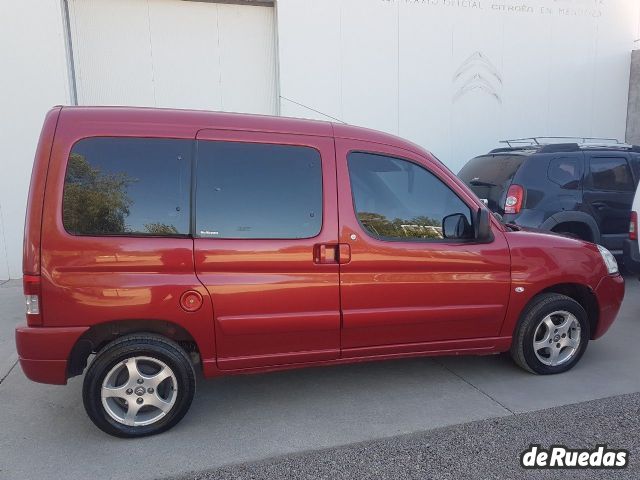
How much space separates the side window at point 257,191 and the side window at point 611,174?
454 cm

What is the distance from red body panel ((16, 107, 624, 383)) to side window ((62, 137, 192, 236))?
0.19ft

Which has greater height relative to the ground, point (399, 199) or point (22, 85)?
point (22, 85)

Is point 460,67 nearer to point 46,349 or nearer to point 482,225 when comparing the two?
point 482,225

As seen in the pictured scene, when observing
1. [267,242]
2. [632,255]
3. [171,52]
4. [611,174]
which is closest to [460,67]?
[611,174]

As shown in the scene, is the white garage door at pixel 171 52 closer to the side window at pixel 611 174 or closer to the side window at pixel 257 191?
the side window at pixel 257 191

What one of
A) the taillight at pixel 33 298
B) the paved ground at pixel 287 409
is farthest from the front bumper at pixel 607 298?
the taillight at pixel 33 298

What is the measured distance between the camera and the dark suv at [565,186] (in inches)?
220

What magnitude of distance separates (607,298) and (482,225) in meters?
1.40

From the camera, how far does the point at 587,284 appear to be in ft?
12.3

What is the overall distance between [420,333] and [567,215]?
134 inches

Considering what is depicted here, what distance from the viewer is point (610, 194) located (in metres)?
6.04

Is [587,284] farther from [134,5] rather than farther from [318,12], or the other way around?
[134,5]

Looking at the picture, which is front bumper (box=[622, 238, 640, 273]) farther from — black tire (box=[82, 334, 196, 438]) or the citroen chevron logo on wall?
black tire (box=[82, 334, 196, 438])

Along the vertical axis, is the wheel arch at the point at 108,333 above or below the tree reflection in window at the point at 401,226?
below
